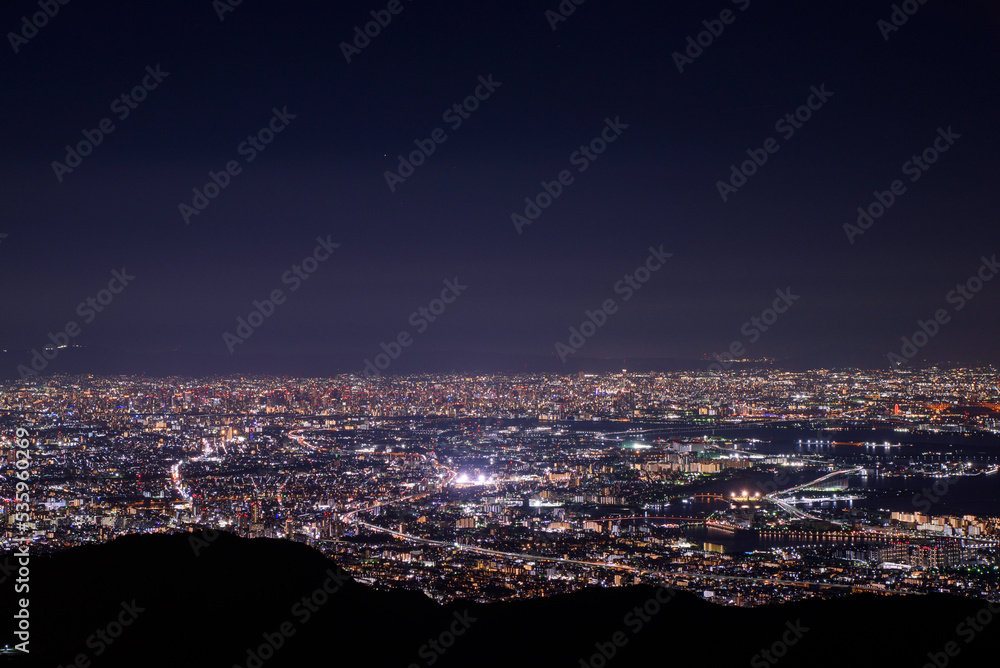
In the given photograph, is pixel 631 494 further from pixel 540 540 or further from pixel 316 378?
pixel 316 378

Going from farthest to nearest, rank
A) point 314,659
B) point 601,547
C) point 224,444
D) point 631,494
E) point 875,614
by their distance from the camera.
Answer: point 224,444, point 631,494, point 601,547, point 875,614, point 314,659

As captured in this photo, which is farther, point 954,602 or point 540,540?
point 540,540

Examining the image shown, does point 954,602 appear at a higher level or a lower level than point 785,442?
higher

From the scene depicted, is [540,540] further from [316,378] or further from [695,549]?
[316,378]

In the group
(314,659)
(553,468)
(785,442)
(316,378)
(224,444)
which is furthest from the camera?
(316,378)

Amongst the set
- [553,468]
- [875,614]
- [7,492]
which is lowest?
[553,468]

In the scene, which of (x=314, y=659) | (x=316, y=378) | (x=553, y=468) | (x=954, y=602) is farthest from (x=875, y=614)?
(x=316, y=378)

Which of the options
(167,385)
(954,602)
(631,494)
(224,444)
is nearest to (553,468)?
(631,494)
